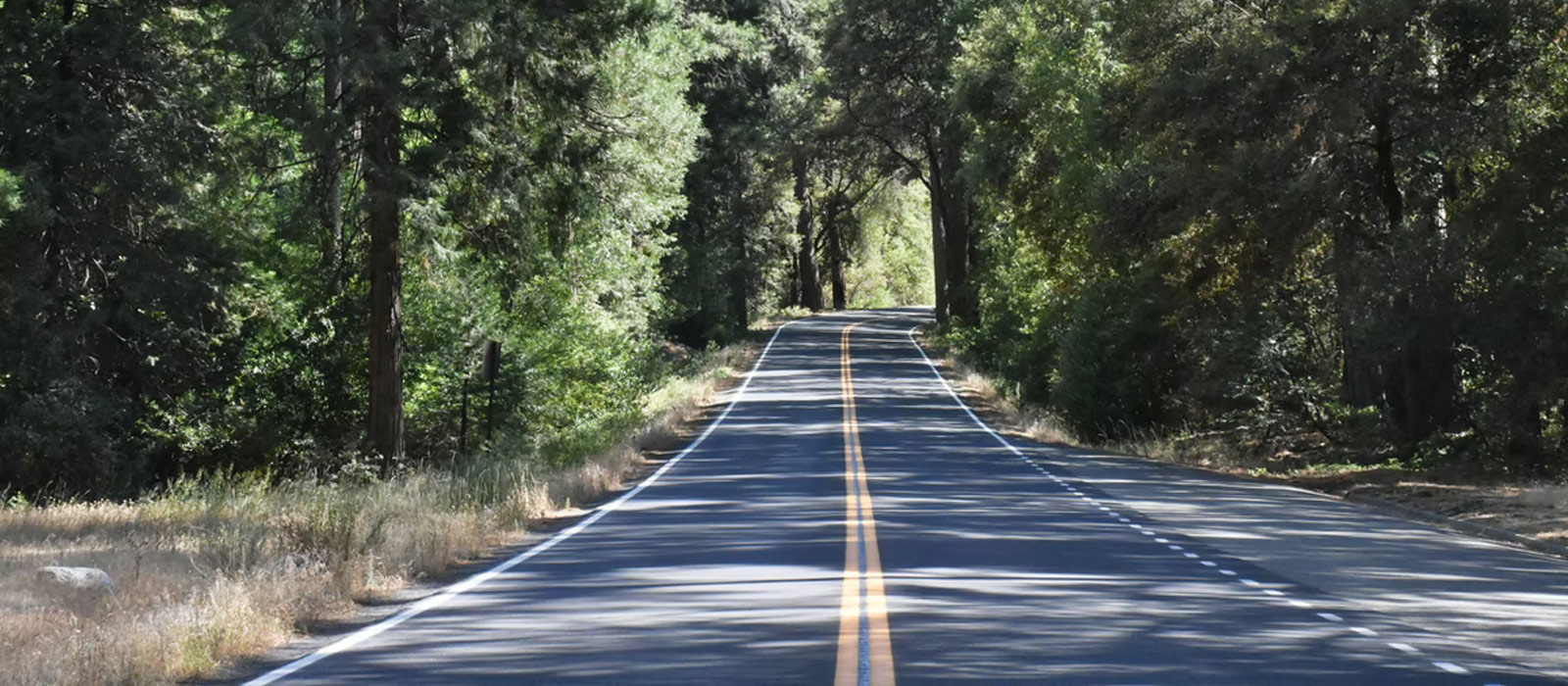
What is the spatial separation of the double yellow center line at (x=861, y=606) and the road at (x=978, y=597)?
0.03m

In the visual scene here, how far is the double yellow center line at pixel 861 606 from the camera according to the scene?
28.8 ft

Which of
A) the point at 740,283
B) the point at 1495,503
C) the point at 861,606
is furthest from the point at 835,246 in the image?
the point at 861,606

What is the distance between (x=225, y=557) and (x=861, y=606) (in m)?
5.66

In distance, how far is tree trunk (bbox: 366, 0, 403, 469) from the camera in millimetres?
23156

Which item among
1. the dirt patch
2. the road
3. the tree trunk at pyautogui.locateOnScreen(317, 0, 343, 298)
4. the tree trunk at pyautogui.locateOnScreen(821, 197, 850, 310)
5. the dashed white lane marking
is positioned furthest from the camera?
the tree trunk at pyautogui.locateOnScreen(821, 197, 850, 310)

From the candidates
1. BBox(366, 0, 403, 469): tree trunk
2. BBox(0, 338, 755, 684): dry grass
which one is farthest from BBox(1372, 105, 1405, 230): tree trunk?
BBox(366, 0, 403, 469): tree trunk

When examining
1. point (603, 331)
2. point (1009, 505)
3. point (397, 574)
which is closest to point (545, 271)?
point (603, 331)

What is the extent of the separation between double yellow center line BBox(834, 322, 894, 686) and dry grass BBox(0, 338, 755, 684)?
382cm

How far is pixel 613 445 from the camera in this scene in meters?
29.1

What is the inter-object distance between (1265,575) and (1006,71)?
124 feet

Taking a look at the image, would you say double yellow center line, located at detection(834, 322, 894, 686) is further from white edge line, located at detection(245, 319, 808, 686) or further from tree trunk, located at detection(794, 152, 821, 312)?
tree trunk, located at detection(794, 152, 821, 312)

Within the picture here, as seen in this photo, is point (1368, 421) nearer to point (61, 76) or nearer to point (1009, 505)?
point (1009, 505)

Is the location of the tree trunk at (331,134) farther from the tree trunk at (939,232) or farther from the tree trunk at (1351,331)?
the tree trunk at (939,232)

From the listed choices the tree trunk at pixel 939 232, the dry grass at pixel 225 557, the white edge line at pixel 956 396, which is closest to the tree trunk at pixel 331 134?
the dry grass at pixel 225 557
